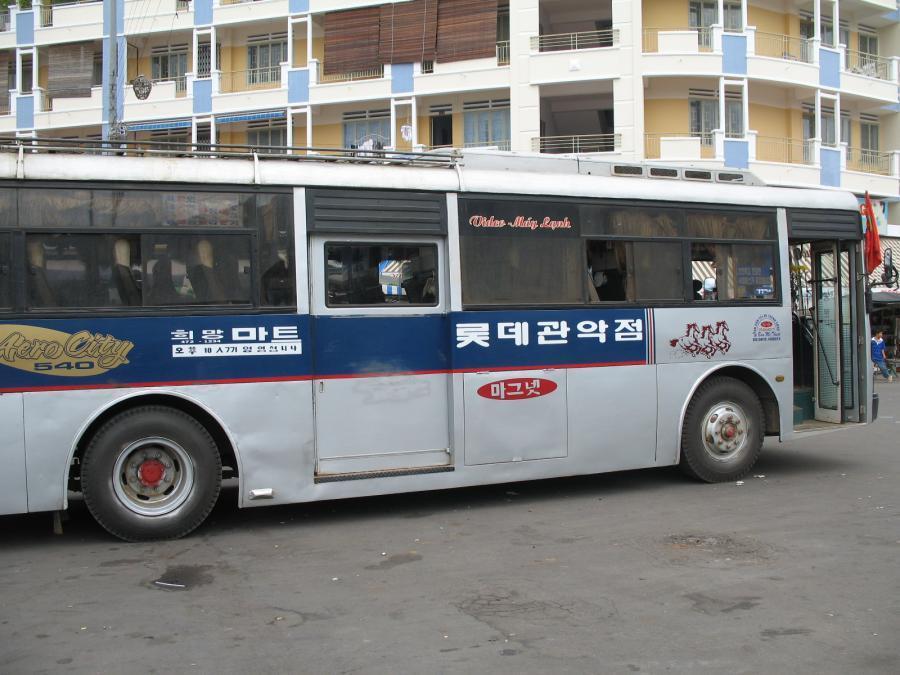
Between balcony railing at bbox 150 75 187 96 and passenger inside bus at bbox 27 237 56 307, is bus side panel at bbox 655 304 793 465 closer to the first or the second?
passenger inside bus at bbox 27 237 56 307

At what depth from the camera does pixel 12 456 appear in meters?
6.49

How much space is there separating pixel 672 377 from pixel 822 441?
4.91 m

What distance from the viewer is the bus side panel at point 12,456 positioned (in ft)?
21.2

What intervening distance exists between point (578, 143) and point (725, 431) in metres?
19.7

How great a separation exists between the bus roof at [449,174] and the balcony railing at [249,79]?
24.0 metres

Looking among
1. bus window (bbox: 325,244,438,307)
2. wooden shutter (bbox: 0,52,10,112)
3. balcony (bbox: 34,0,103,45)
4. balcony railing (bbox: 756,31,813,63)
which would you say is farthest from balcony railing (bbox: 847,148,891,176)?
wooden shutter (bbox: 0,52,10,112)

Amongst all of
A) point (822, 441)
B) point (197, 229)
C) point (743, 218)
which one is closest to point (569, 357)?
point (743, 218)

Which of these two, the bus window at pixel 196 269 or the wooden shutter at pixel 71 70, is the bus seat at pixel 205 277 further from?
the wooden shutter at pixel 71 70

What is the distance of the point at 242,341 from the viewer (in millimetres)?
7074

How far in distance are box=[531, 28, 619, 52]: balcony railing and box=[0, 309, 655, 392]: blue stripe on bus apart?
19809 mm

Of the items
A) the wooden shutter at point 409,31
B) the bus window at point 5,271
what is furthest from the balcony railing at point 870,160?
the bus window at point 5,271

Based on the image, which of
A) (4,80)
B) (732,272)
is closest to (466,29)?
(4,80)

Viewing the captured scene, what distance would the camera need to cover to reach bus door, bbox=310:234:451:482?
Answer: 24.2 ft

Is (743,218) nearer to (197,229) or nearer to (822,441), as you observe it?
(822,441)
